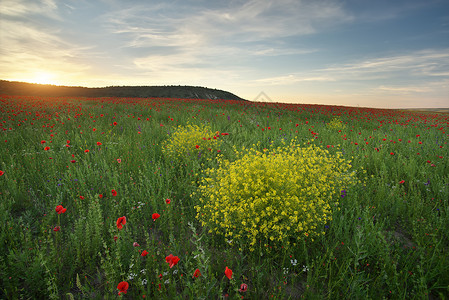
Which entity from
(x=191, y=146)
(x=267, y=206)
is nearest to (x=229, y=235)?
(x=267, y=206)

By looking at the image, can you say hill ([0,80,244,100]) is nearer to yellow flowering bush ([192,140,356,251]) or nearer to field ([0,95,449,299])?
field ([0,95,449,299])

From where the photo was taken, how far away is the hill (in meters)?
30.3

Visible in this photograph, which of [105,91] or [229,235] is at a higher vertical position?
[105,91]

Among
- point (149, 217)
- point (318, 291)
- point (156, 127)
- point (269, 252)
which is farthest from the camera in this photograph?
point (156, 127)

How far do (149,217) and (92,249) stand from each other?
0.75 meters

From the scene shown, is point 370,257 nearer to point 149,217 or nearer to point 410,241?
point 410,241

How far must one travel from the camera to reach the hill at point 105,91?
30.3 metres

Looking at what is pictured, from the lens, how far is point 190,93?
1483 inches

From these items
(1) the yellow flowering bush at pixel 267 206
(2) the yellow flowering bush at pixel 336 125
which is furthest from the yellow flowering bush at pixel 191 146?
(2) the yellow flowering bush at pixel 336 125

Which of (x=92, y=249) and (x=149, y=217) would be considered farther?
(x=149, y=217)

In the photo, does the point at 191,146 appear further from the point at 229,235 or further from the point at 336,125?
the point at 336,125

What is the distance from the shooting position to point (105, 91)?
35875 millimetres

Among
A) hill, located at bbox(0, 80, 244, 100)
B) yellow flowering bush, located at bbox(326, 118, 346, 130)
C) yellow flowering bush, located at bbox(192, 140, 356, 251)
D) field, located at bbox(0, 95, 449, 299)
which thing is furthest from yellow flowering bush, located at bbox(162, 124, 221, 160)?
hill, located at bbox(0, 80, 244, 100)

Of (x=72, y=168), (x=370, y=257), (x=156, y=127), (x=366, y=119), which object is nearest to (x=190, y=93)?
(x=366, y=119)
